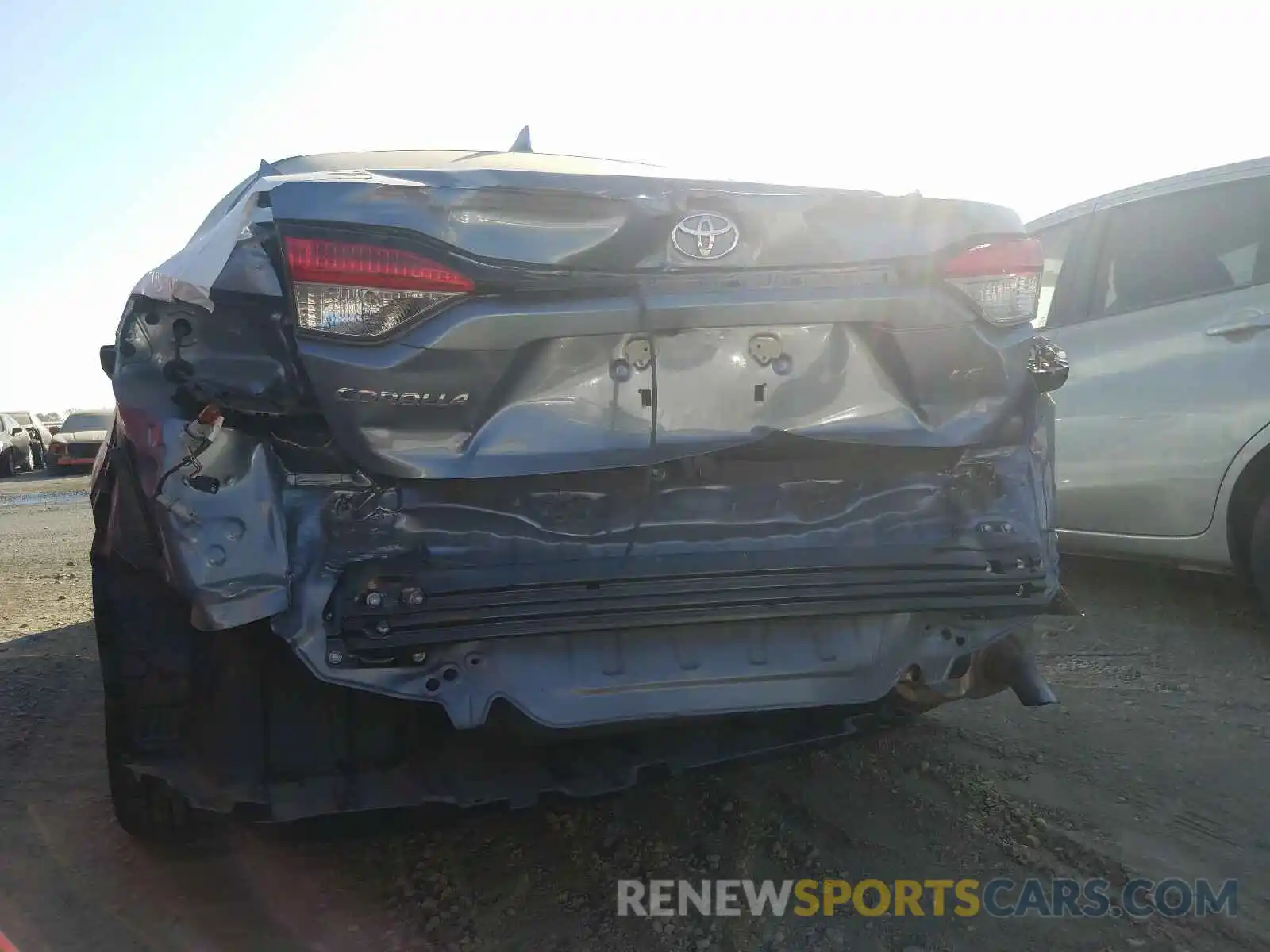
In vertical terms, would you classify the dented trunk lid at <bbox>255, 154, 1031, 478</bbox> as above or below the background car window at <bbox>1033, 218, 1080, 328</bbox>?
below

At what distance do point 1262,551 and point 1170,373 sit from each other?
0.78 metres

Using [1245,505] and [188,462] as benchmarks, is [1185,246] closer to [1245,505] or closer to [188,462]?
[1245,505]

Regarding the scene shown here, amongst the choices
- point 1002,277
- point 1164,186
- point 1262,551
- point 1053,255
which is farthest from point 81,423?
point 1002,277

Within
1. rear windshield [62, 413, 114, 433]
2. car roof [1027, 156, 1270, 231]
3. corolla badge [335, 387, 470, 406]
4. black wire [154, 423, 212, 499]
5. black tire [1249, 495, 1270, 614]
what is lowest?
rear windshield [62, 413, 114, 433]

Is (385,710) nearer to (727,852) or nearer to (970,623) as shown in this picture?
(727,852)

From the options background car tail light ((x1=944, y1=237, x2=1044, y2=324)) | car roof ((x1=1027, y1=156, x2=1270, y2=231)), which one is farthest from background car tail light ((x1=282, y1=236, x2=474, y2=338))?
car roof ((x1=1027, y1=156, x2=1270, y2=231))

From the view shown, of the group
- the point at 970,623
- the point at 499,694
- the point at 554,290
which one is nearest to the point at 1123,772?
the point at 970,623

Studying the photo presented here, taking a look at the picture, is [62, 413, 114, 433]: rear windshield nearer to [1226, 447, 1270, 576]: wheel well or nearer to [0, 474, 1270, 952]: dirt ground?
[0, 474, 1270, 952]: dirt ground

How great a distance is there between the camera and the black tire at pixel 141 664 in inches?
84.3

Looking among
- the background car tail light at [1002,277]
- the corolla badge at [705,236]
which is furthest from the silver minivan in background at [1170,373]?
the corolla badge at [705,236]

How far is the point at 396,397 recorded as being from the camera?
199 cm

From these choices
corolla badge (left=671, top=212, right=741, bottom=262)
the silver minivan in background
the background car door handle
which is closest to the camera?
corolla badge (left=671, top=212, right=741, bottom=262)

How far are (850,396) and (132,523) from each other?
1571mm

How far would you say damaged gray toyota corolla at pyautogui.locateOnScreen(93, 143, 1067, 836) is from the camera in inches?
77.9
